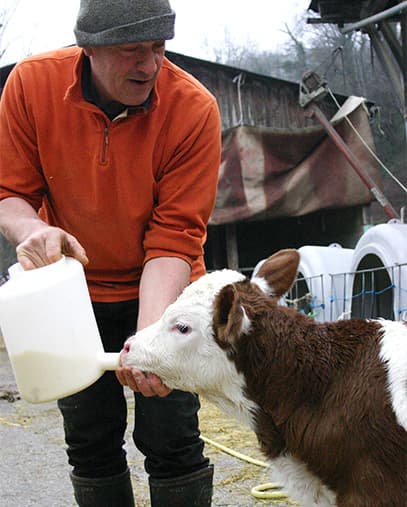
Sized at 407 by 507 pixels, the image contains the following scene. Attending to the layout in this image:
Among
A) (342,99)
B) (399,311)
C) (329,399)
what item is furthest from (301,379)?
(342,99)

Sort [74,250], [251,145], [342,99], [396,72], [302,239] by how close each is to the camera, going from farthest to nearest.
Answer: [302,239]
[342,99]
[251,145]
[396,72]
[74,250]

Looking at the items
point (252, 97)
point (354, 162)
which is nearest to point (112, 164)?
point (354, 162)

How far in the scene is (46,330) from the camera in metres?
2.57

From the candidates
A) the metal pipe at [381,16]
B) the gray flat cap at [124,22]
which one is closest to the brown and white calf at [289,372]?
the gray flat cap at [124,22]

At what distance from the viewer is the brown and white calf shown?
2.71m

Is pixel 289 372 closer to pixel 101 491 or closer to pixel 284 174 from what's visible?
pixel 101 491

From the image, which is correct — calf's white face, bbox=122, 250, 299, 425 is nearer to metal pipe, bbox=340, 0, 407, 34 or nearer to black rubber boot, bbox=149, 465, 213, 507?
black rubber boot, bbox=149, 465, 213, 507

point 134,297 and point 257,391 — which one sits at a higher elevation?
point 134,297

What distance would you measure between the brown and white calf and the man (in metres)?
0.20

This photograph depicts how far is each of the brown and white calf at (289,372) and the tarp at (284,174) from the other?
10.4 meters

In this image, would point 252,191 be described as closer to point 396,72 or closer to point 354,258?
point 396,72

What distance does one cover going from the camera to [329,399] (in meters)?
2.82

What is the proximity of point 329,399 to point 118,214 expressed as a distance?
3.74ft

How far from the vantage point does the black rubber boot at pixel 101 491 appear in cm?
328
